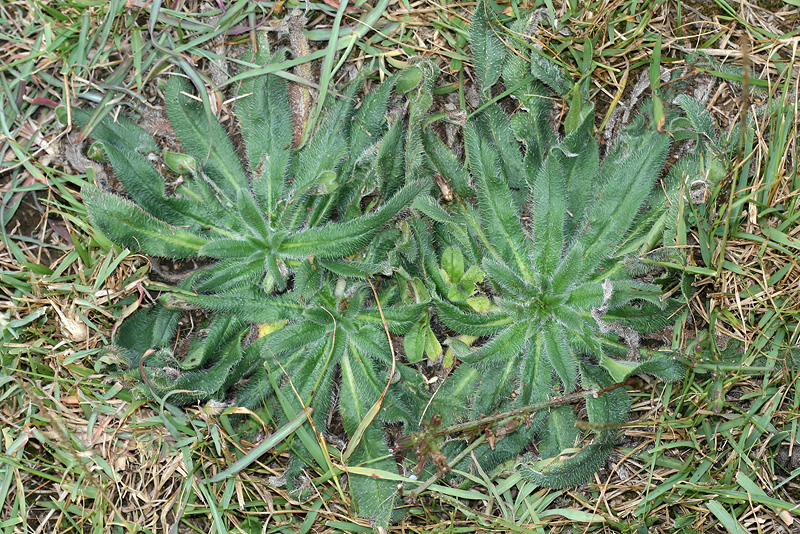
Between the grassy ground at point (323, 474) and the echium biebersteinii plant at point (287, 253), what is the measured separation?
0.22 m

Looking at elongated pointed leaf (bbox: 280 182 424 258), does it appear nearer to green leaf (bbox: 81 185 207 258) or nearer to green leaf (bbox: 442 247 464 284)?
green leaf (bbox: 442 247 464 284)

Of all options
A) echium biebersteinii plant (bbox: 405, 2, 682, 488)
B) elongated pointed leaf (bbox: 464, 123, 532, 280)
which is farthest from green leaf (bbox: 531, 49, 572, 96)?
elongated pointed leaf (bbox: 464, 123, 532, 280)

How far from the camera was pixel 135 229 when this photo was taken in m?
2.90

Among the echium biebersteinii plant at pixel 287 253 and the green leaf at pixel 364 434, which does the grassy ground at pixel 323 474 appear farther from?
the echium biebersteinii plant at pixel 287 253

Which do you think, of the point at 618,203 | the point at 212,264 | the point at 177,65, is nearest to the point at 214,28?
the point at 177,65

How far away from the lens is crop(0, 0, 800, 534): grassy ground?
287 centimetres

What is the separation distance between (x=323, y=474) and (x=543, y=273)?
139cm

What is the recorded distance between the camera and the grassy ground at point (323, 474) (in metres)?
2.87

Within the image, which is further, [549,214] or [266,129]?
[266,129]

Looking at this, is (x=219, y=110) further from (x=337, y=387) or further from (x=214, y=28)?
(x=337, y=387)

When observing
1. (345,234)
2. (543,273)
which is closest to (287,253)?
(345,234)

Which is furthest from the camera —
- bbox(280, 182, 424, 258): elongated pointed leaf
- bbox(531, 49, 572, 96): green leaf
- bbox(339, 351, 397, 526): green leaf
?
bbox(531, 49, 572, 96): green leaf

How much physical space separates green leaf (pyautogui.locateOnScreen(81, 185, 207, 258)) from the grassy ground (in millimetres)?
208

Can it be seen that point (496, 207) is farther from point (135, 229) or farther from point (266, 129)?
point (135, 229)
